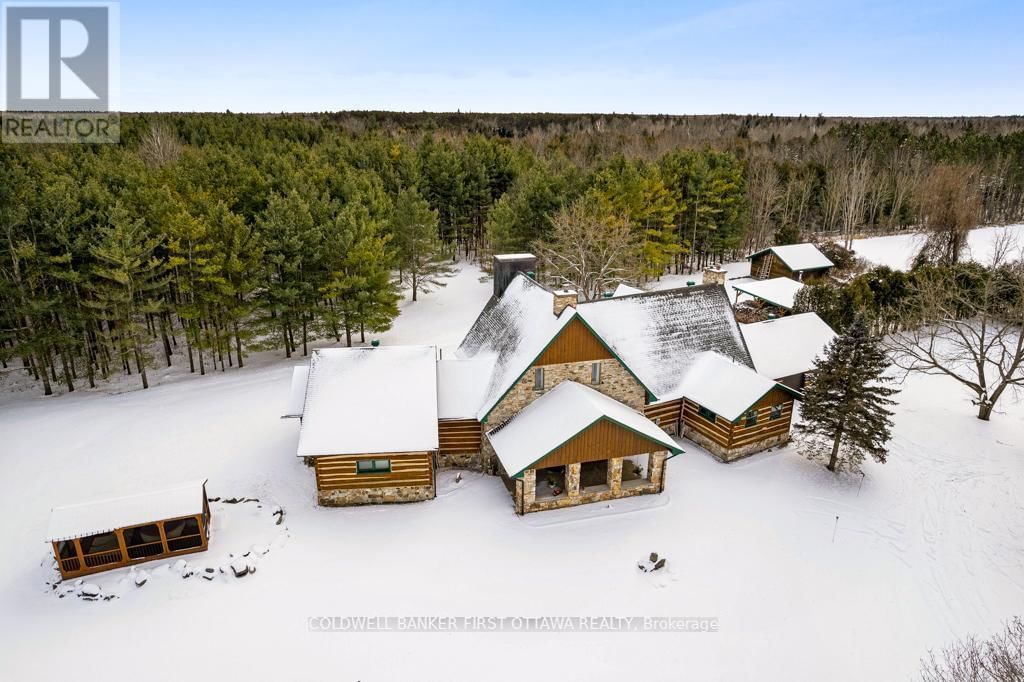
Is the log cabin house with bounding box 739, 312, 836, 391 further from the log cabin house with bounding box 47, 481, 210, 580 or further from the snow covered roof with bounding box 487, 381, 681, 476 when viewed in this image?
the log cabin house with bounding box 47, 481, 210, 580

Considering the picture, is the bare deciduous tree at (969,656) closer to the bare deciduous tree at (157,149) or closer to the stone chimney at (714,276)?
the stone chimney at (714,276)

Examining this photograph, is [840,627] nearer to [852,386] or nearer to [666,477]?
[666,477]

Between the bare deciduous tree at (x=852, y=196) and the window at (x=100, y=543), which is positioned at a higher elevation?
the bare deciduous tree at (x=852, y=196)

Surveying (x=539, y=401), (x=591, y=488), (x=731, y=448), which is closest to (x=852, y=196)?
(x=731, y=448)

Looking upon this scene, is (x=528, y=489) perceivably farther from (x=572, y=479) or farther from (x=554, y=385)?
(x=554, y=385)

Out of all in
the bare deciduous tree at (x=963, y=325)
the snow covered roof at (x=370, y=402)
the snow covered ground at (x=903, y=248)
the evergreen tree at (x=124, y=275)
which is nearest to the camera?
the snow covered roof at (x=370, y=402)

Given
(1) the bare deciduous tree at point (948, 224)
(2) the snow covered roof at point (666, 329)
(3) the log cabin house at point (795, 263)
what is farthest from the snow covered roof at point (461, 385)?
(1) the bare deciduous tree at point (948, 224)

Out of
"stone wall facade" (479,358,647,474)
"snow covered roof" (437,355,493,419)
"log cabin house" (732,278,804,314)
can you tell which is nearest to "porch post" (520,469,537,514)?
"stone wall facade" (479,358,647,474)
